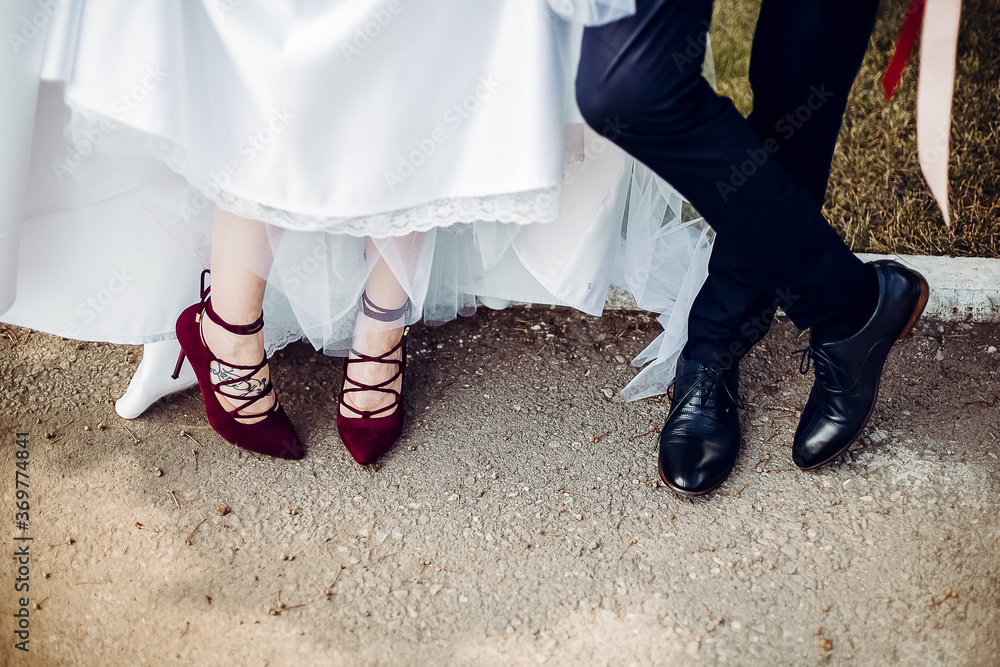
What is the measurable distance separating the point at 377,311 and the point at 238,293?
0.28 metres

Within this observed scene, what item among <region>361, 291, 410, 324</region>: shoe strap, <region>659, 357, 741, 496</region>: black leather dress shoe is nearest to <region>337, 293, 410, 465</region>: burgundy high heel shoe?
<region>361, 291, 410, 324</region>: shoe strap

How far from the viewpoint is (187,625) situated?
122 centimetres

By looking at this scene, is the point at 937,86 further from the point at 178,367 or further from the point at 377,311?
the point at 178,367

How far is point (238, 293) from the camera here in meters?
1.34

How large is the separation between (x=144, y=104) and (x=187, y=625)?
2.93ft

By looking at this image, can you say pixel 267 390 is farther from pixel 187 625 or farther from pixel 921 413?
pixel 921 413

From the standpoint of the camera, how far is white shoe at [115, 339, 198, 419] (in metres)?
1.57

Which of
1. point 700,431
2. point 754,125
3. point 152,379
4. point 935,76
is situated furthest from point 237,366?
point 935,76

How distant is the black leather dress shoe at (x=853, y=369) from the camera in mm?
1352

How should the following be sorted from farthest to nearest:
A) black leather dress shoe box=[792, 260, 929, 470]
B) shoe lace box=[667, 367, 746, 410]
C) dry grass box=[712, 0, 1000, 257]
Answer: dry grass box=[712, 0, 1000, 257], shoe lace box=[667, 367, 746, 410], black leather dress shoe box=[792, 260, 929, 470]

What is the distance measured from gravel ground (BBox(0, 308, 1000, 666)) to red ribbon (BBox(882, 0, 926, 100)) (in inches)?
30.0

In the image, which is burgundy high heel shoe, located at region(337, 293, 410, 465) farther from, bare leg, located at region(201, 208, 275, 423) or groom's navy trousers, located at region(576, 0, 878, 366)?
groom's navy trousers, located at region(576, 0, 878, 366)

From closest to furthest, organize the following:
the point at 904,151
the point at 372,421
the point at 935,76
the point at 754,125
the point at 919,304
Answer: the point at 935,76
the point at 754,125
the point at 919,304
the point at 372,421
the point at 904,151

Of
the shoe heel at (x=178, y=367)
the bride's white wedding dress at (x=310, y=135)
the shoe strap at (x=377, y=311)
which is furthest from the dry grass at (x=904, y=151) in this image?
the shoe heel at (x=178, y=367)
